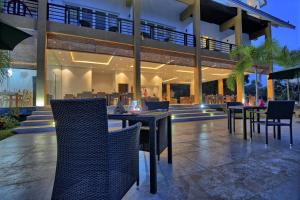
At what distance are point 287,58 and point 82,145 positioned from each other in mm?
9873

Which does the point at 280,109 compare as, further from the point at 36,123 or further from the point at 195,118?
the point at 36,123

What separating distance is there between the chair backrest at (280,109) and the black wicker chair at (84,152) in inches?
129

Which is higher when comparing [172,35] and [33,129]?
[172,35]

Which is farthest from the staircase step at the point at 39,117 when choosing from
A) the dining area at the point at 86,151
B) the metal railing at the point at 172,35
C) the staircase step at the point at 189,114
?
the metal railing at the point at 172,35

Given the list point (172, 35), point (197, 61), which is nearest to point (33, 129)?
point (197, 61)

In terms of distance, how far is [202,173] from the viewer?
2160 mm

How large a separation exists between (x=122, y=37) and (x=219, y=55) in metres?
6.31

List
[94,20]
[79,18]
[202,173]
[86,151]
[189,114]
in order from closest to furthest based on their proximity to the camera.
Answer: [86,151]
[202,173]
[189,114]
[79,18]
[94,20]

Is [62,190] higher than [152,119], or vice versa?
[152,119]

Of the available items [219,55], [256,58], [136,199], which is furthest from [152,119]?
[219,55]

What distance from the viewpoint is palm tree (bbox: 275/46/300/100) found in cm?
794

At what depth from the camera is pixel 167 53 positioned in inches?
390

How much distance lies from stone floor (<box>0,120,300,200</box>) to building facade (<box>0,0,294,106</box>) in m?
5.24

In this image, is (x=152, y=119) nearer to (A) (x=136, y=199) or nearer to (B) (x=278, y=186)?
(A) (x=136, y=199)
